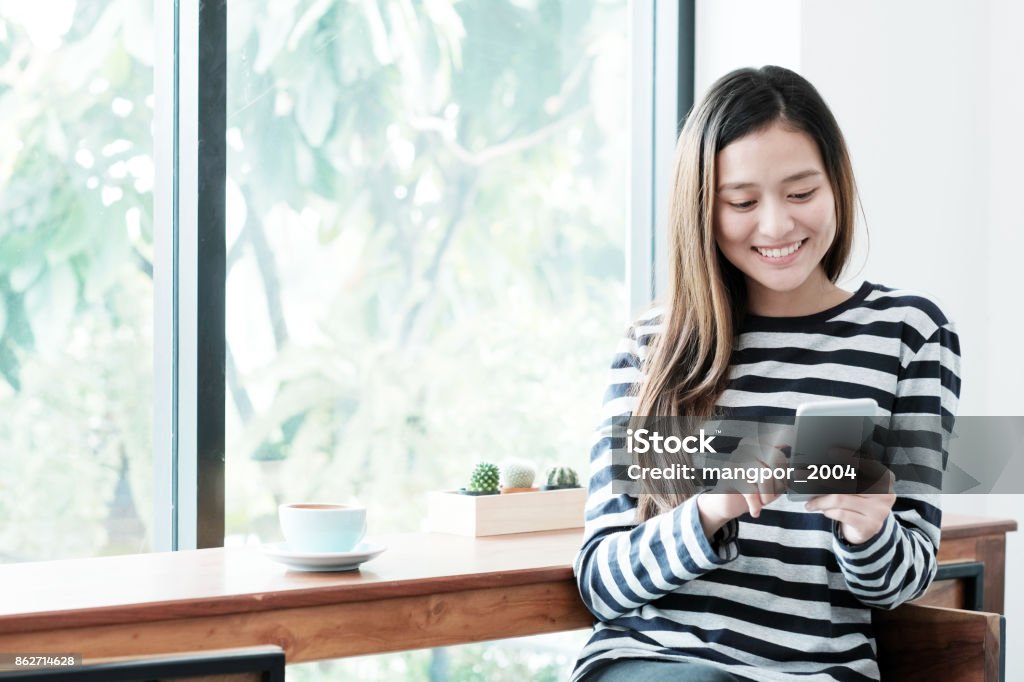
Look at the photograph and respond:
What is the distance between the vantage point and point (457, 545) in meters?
1.47

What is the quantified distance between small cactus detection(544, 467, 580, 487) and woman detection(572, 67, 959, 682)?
373 mm

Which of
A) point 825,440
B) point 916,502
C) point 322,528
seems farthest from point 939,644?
point 322,528

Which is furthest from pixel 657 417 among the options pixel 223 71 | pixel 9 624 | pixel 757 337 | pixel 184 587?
pixel 223 71

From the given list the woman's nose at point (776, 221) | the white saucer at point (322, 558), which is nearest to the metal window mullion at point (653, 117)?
the woman's nose at point (776, 221)

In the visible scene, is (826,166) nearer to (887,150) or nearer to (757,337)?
(757,337)

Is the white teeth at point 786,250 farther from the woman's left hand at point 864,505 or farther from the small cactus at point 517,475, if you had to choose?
the small cactus at point 517,475

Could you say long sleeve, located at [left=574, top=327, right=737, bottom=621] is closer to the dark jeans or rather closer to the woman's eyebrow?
the dark jeans

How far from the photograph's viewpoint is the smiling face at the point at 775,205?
1.22 m

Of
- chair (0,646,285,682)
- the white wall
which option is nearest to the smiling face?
chair (0,646,285,682)

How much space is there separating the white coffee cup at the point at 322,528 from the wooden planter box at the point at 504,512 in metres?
0.29

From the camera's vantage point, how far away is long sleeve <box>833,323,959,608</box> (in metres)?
1.11

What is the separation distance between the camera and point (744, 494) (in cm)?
108

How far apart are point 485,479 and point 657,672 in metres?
0.53

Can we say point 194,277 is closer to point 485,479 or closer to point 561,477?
point 485,479
